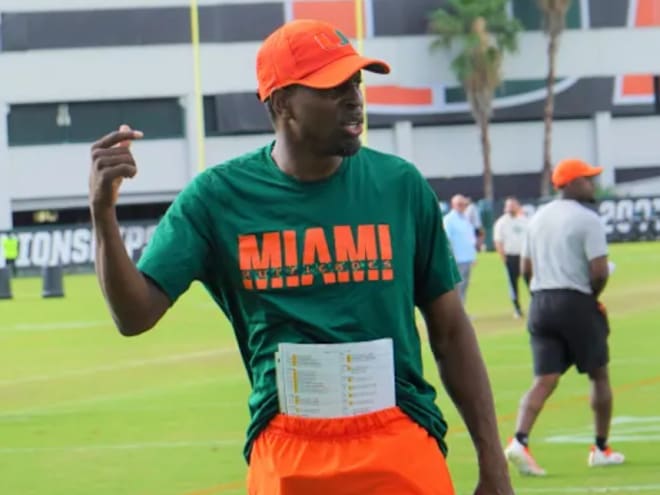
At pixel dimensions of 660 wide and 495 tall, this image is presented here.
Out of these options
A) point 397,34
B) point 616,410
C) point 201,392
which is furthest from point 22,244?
point 616,410

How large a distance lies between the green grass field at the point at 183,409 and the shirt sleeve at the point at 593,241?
1357mm

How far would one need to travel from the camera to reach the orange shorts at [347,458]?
445cm

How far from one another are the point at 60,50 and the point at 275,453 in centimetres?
6049

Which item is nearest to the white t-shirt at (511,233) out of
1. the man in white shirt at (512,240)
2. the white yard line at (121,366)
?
the man in white shirt at (512,240)

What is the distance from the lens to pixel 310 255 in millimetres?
4504

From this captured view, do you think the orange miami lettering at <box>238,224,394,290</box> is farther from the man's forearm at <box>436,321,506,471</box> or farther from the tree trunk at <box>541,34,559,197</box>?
the tree trunk at <box>541,34,559,197</box>

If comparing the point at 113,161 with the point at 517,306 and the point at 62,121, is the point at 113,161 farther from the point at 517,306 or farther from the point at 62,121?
the point at 62,121

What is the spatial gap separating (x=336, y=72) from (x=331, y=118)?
0.38 ft

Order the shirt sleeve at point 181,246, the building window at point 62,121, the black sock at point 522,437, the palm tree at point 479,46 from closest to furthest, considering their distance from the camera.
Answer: the shirt sleeve at point 181,246, the black sock at point 522,437, the building window at point 62,121, the palm tree at point 479,46

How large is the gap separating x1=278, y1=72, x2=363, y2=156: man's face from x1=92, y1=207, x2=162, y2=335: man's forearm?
545 millimetres

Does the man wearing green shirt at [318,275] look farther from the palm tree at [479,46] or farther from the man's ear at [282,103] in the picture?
the palm tree at [479,46]

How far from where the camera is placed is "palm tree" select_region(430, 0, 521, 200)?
67375mm

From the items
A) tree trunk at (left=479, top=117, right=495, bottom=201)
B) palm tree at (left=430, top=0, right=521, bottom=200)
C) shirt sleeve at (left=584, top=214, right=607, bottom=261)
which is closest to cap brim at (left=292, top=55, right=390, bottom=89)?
shirt sleeve at (left=584, top=214, right=607, bottom=261)

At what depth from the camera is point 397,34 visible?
6769cm
